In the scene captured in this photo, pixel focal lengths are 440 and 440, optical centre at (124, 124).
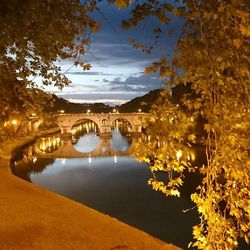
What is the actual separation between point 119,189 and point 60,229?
67.4 ft

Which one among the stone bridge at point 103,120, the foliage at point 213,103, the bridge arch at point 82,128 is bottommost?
the bridge arch at point 82,128

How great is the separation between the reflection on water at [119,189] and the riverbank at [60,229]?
319 inches

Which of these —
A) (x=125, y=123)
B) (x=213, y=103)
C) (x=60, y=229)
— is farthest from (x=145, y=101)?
(x=125, y=123)

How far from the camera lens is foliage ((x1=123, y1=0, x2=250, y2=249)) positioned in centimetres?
424

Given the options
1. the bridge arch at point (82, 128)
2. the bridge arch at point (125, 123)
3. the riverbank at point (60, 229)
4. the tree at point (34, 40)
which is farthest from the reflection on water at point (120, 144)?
the tree at point (34, 40)

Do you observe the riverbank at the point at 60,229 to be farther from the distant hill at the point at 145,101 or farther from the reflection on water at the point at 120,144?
the reflection on water at the point at 120,144

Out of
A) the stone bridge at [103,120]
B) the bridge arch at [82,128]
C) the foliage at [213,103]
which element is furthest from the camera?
the bridge arch at [82,128]

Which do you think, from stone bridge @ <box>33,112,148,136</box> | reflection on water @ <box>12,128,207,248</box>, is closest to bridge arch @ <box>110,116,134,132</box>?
stone bridge @ <box>33,112,148,136</box>

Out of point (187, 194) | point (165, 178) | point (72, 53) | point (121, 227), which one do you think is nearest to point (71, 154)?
point (165, 178)

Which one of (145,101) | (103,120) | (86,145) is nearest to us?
(145,101)

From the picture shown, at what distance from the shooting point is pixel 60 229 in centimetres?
880

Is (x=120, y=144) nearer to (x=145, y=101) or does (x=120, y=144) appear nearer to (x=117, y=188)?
(x=117, y=188)

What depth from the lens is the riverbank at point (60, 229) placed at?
25.8 feet

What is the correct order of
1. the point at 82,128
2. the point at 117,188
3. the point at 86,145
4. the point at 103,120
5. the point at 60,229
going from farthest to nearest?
the point at 82,128, the point at 103,120, the point at 86,145, the point at 117,188, the point at 60,229
